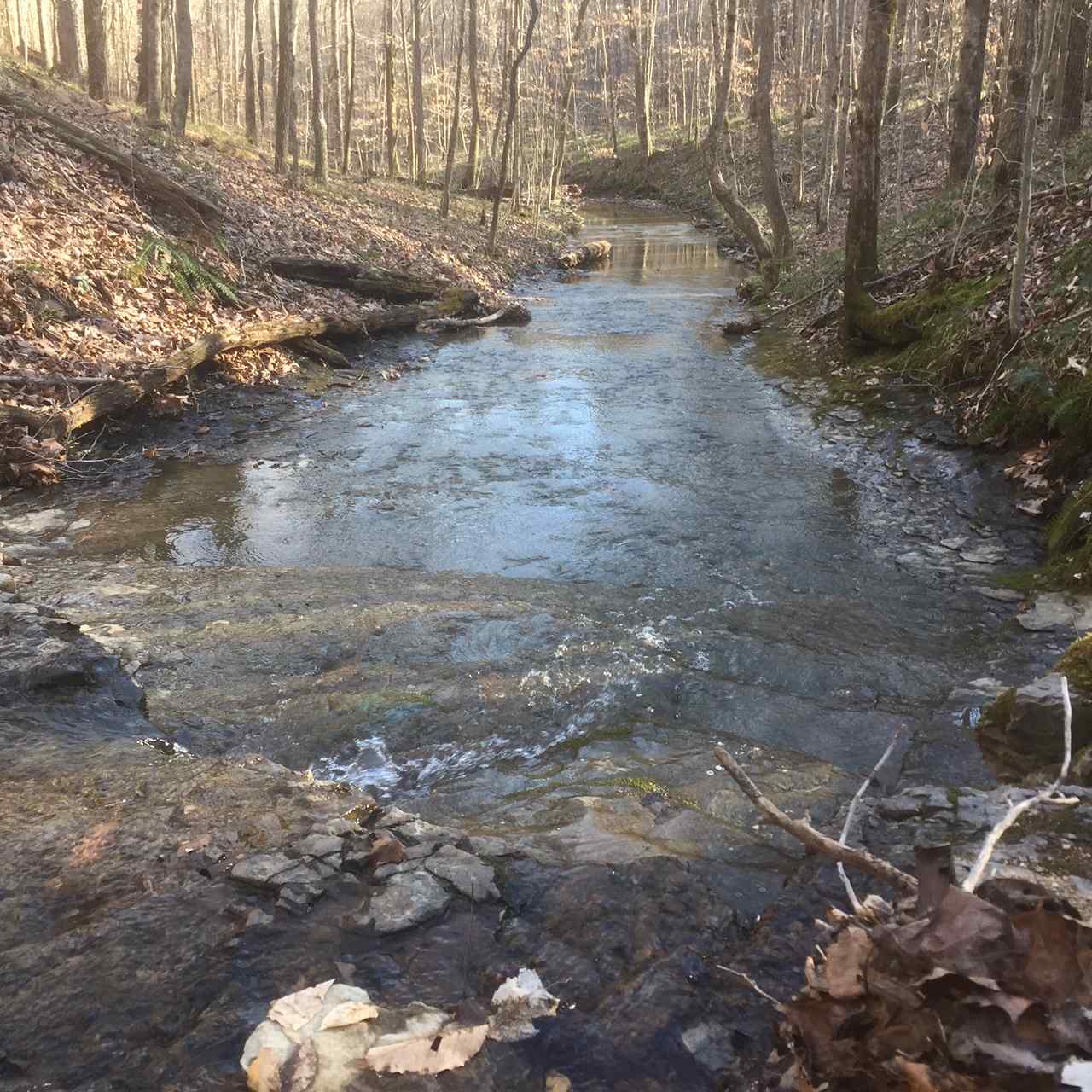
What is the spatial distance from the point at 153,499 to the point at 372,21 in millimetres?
82241

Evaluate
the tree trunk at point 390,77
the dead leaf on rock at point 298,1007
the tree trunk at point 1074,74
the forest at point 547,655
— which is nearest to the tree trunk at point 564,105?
the tree trunk at point 390,77

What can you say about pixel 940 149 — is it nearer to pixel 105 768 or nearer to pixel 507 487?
pixel 507 487

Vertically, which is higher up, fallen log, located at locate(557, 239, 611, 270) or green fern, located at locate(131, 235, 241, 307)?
fallen log, located at locate(557, 239, 611, 270)

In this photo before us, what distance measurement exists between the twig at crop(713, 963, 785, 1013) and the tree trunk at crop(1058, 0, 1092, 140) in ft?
47.2

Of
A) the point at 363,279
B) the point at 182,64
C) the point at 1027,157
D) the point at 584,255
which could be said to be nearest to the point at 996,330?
the point at 1027,157

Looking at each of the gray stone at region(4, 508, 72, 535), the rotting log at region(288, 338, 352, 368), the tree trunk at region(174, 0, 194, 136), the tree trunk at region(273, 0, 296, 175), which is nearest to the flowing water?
the gray stone at region(4, 508, 72, 535)

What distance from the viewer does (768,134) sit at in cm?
1755

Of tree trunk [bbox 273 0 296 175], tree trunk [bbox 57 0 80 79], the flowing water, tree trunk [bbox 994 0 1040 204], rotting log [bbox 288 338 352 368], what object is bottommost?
the flowing water

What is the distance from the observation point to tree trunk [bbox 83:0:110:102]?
20.6m

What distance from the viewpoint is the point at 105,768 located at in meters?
3.40

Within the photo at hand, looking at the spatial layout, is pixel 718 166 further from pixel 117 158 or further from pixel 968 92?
pixel 117 158

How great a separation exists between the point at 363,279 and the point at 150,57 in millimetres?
10665

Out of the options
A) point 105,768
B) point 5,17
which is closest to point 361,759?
point 105,768

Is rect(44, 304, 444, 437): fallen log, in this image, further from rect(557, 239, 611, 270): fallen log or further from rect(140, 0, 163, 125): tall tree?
rect(557, 239, 611, 270): fallen log
